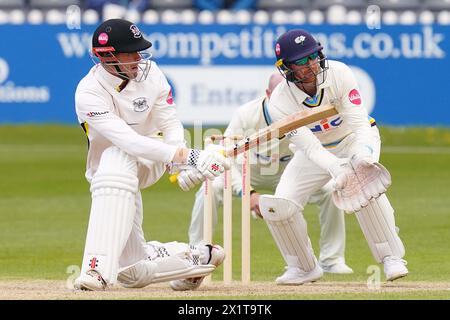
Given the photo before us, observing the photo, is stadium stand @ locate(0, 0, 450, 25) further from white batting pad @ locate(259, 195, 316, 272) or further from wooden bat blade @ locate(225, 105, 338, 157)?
wooden bat blade @ locate(225, 105, 338, 157)

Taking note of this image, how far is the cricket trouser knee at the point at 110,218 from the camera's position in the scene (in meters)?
6.62

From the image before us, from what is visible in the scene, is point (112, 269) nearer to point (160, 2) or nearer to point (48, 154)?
point (48, 154)

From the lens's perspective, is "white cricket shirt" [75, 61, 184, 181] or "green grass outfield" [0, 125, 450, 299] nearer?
"white cricket shirt" [75, 61, 184, 181]

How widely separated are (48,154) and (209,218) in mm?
8657

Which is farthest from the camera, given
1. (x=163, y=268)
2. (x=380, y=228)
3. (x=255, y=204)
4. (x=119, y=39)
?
(x=255, y=204)

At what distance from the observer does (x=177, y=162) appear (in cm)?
674

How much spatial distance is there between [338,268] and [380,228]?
1314mm

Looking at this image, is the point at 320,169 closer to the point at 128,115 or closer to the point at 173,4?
the point at 128,115

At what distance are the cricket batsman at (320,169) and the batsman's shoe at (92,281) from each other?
1276 mm

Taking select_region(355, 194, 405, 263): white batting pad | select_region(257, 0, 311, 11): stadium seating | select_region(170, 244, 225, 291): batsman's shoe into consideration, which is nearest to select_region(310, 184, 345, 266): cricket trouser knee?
select_region(355, 194, 405, 263): white batting pad

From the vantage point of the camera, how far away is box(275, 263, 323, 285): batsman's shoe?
7.59m

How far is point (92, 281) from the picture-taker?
6.60 meters

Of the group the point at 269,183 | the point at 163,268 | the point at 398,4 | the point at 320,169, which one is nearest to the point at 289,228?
the point at 320,169

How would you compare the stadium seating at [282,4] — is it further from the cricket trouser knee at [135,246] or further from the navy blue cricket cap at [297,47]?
the cricket trouser knee at [135,246]
